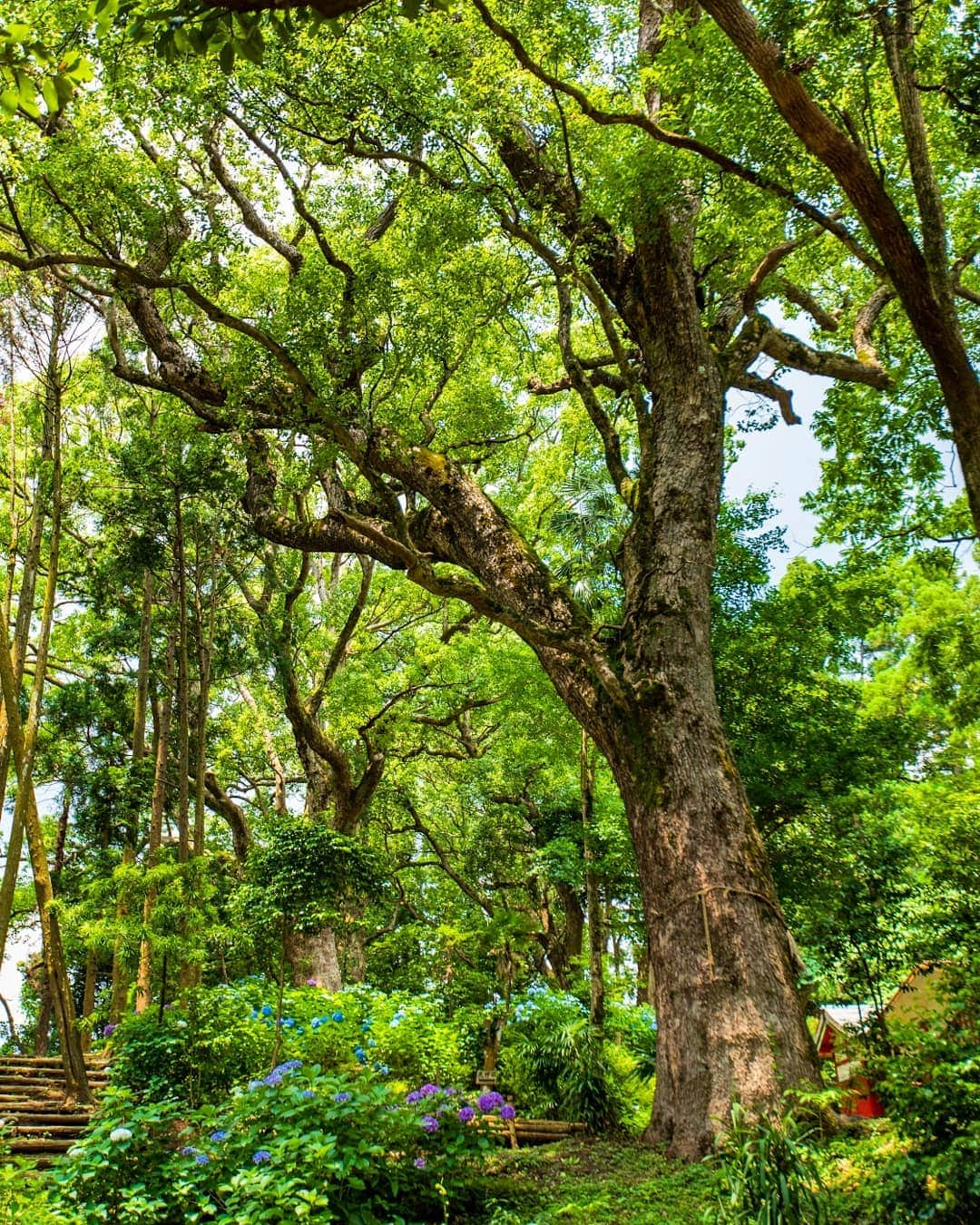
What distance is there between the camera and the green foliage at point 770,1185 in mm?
2979

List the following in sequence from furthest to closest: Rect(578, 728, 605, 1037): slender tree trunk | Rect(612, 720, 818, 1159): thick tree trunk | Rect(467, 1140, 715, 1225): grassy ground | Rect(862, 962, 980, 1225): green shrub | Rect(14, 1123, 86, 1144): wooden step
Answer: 1. Rect(578, 728, 605, 1037): slender tree trunk
2. Rect(14, 1123, 86, 1144): wooden step
3. Rect(612, 720, 818, 1159): thick tree trunk
4. Rect(467, 1140, 715, 1225): grassy ground
5. Rect(862, 962, 980, 1225): green shrub

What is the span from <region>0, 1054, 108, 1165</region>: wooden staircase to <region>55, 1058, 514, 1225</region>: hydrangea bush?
60cm

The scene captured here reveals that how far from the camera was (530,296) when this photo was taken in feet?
26.9

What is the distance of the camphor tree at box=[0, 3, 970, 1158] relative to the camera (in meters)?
5.15

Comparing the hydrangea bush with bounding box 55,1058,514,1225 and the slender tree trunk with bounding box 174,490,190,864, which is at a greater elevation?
the slender tree trunk with bounding box 174,490,190,864

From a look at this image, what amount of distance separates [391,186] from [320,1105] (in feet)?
24.3

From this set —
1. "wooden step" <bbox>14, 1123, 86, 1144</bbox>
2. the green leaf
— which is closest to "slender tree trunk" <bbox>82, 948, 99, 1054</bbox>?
"wooden step" <bbox>14, 1123, 86, 1144</bbox>

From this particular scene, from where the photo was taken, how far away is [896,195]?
695 centimetres

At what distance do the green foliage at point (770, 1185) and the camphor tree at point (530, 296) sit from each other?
4.27 ft

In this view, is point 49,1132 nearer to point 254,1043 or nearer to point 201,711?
point 254,1043

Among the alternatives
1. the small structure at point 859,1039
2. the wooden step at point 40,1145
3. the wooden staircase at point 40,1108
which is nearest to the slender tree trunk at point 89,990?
the wooden staircase at point 40,1108

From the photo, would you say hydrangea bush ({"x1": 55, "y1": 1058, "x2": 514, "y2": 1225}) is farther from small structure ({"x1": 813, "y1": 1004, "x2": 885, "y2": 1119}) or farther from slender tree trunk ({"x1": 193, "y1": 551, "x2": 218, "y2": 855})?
slender tree trunk ({"x1": 193, "y1": 551, "x2": 218, "y2": 855})

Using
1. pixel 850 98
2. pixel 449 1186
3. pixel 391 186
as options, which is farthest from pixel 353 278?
pixel 449 1186

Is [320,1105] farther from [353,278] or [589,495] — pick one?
[589,495]
